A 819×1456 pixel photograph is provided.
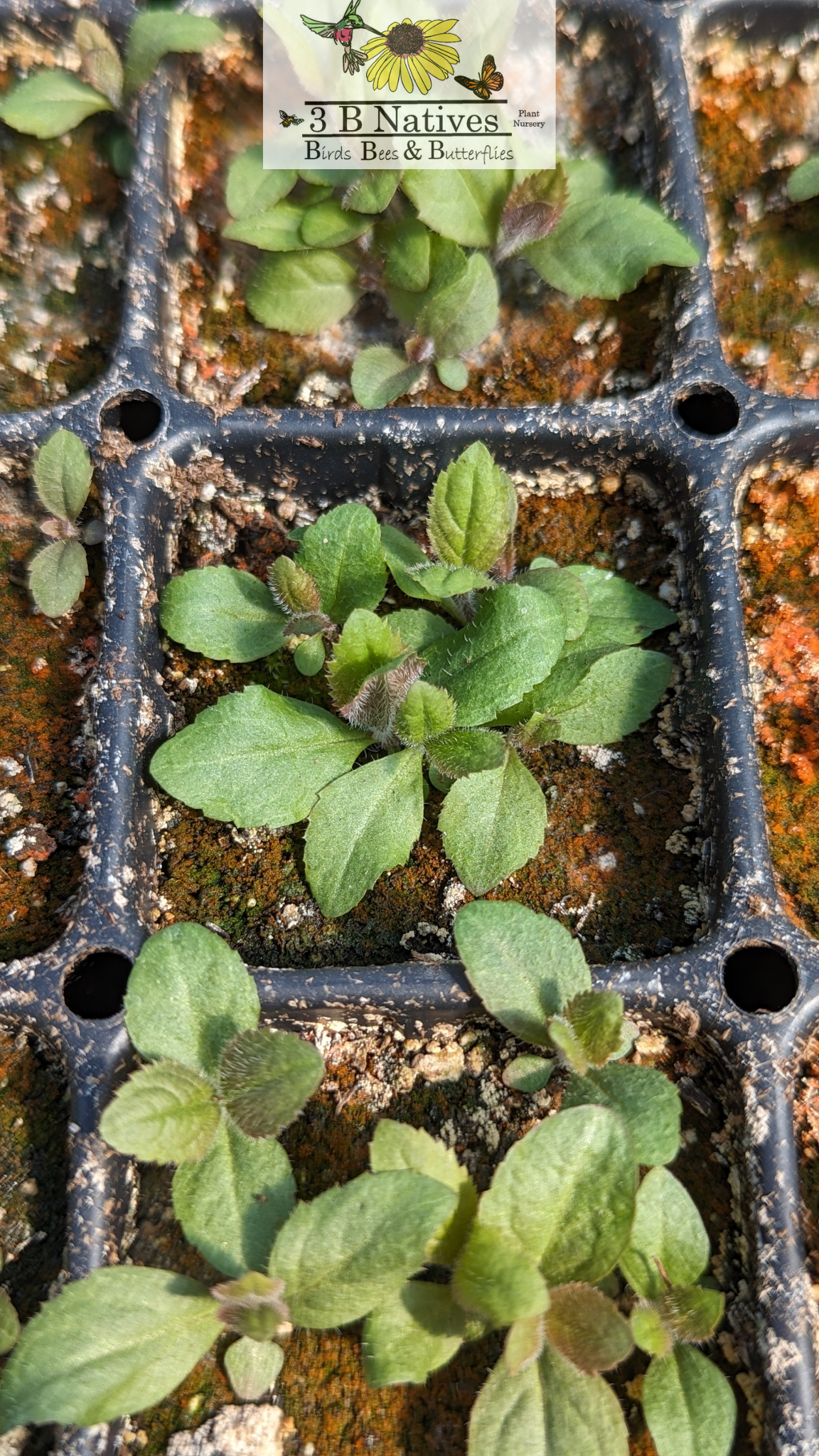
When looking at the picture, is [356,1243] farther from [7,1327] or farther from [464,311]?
[464,311]

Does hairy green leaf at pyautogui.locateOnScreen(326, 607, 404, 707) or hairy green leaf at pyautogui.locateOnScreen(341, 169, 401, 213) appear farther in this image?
hairy green leaf at pyautogui.locateOnScreen(341, 169, 401, 213)

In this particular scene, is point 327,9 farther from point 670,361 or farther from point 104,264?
point 670,361

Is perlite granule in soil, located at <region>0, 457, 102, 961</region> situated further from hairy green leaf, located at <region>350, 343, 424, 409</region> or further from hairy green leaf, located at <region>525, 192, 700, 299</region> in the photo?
hairy green leaf, located at <region>525, 192, 700, 299</region>

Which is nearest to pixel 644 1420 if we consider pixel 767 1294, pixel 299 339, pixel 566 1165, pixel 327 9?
pixel 767 1294

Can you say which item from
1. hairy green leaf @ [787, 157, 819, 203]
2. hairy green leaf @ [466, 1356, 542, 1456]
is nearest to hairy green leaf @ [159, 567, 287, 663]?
hairy green leaf @ [466, 1356, 542, 1456]

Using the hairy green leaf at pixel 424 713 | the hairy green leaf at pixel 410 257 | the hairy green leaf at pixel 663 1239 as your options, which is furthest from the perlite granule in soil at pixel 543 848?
the hairy green leaf at pixel 410 257
